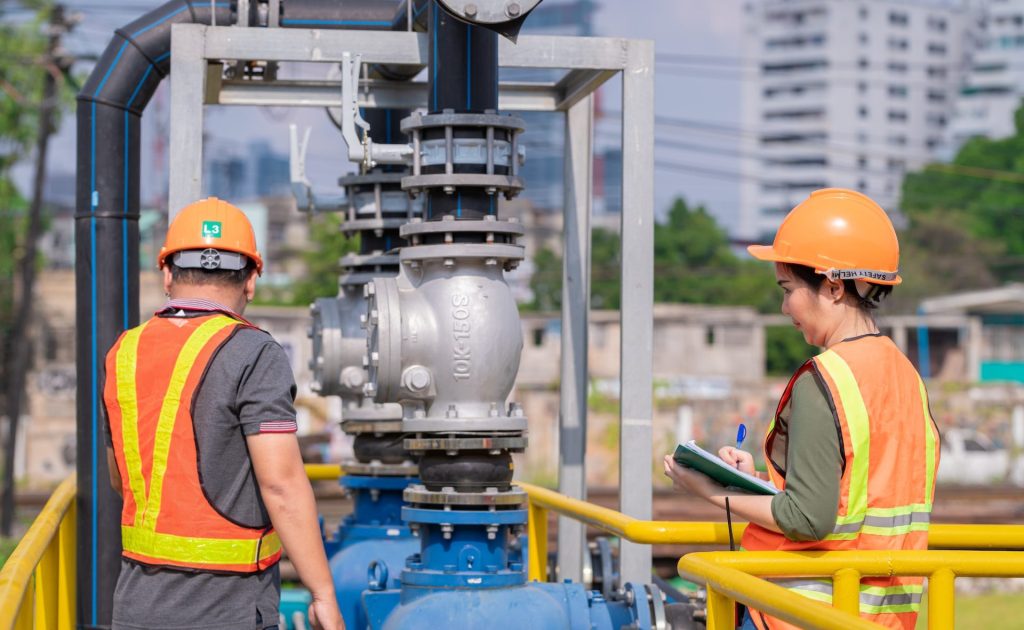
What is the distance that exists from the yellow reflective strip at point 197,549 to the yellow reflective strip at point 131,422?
0.31 ft

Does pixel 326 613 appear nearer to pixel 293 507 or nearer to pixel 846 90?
pixel 293 507

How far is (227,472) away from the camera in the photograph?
12.8 feet

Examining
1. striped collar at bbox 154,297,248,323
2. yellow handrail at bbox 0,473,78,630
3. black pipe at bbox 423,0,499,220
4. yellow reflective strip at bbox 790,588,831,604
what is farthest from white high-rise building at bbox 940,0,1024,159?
striped collar at bbox 154,297,248,323

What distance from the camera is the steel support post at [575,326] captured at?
720cm

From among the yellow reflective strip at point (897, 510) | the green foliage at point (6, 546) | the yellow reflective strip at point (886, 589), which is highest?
the yellow reflective strip at point (897, 510)

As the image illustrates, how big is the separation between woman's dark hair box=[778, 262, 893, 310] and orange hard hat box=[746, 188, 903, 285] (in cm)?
3

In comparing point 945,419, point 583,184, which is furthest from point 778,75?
point 583,184

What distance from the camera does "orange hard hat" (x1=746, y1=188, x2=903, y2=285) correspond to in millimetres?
3746

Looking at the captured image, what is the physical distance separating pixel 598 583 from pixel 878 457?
12.4ft

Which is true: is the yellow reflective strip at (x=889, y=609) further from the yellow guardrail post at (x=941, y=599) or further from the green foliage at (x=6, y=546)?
the green foliage at (x=6, y=546)

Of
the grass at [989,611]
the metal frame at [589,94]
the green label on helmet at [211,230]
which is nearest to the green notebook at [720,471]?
the green label on helmet at [211,230]

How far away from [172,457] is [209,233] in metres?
0.65

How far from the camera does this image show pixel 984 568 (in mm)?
3660

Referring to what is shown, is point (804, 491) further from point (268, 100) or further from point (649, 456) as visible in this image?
point (268, 100)
